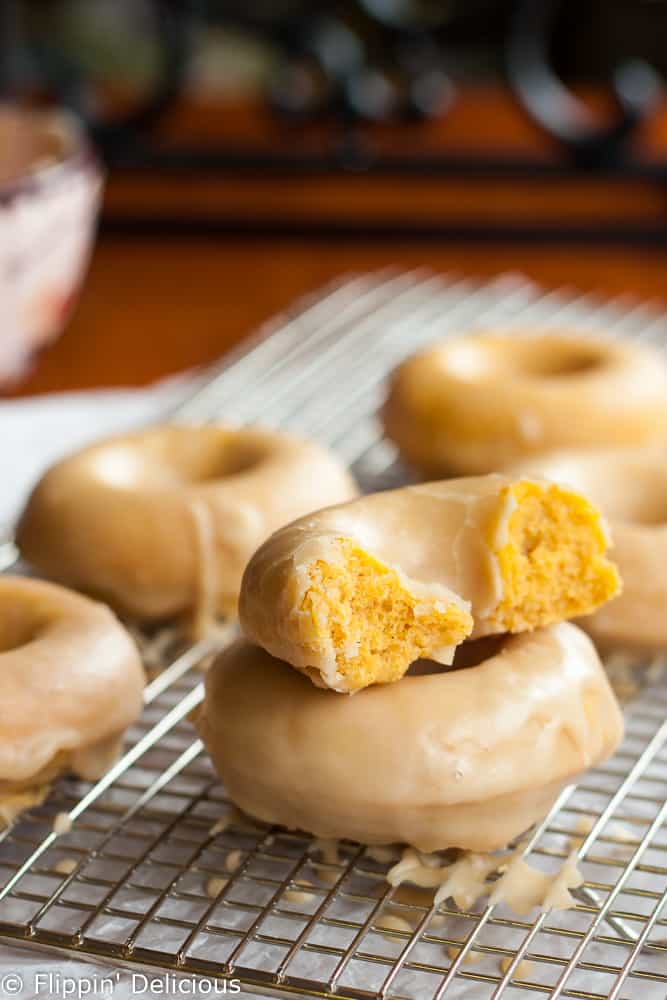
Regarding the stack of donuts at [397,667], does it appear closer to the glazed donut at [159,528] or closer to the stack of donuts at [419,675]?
the stack of donuts at [419,675]

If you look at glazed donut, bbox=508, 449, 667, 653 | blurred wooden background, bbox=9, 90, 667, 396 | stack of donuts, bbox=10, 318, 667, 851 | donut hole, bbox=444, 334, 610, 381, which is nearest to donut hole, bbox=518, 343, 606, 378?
donut hole, bbox=444, 334, 610, 381

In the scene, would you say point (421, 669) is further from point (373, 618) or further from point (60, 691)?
point (60, 691)

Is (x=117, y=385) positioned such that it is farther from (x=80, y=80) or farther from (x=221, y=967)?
(x=221, y=967)

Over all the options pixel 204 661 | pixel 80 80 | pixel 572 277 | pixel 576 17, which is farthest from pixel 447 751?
pixel 576 17

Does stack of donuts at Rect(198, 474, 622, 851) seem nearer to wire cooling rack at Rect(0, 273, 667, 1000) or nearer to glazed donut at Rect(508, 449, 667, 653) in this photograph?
wire cooling rack at Rect(0, 273, 667, 1000)

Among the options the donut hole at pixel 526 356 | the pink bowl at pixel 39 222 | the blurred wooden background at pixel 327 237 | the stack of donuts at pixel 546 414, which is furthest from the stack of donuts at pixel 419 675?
the blurred wooden background at pixel 327 237

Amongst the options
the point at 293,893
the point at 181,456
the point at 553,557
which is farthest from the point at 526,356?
the point at 293,893

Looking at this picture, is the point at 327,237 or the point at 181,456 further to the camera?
the point at 327,237
